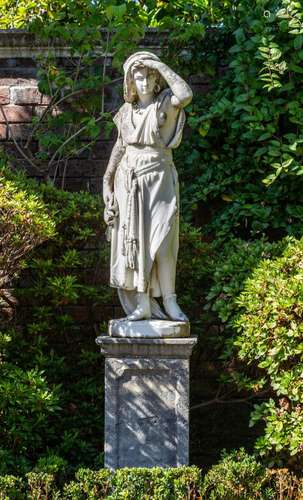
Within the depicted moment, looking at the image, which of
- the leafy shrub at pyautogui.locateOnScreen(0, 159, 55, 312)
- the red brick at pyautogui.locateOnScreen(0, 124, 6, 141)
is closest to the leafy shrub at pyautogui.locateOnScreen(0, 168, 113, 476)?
the leafy shrub at pyautogui.locateOnScreen(0, 159, 55, 312)

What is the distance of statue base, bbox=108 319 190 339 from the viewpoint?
4.86m

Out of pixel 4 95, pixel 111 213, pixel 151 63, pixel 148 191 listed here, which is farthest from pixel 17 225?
pixel 4 95

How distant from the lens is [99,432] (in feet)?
19.8

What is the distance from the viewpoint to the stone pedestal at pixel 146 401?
191 inches

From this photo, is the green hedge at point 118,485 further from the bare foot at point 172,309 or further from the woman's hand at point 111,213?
the woman's hand at point 111,213

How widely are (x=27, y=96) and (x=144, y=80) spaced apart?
2.38 meters

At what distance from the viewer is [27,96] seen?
7.10 metres

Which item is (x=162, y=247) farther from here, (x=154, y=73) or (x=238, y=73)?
(x=238, y=73)

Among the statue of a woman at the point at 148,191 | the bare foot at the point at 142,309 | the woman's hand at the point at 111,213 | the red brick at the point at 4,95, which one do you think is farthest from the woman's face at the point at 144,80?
the red brick at the point at 4,95

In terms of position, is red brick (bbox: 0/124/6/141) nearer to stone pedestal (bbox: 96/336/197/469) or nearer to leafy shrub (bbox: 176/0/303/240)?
leafy shrub (bbox: 176/0/303/240)

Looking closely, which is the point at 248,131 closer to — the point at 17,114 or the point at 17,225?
the point at 17,114

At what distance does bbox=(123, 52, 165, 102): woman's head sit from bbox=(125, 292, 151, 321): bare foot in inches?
47.4

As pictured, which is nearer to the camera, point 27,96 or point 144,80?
point 144,80

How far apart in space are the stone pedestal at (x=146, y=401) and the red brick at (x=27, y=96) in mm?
2904
